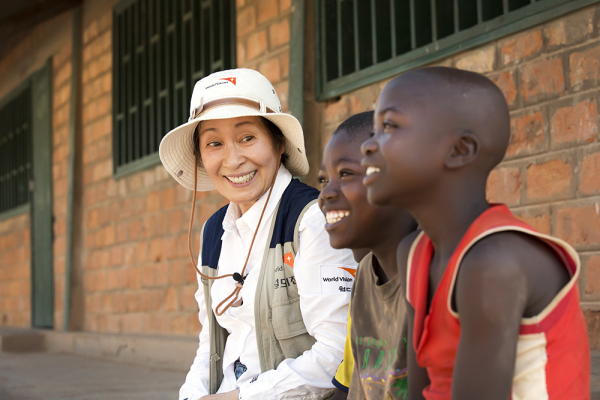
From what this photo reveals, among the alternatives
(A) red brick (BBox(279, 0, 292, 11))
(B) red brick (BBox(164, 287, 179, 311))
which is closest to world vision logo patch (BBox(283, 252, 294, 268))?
(A) red brick (BBox(279, 0, 292, 11))

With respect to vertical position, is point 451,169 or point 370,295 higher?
point 451,169

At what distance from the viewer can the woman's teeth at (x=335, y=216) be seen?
1.49 m

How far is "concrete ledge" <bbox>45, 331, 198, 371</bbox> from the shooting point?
5.23 metres

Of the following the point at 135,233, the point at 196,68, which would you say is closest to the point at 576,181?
the point at 196,68

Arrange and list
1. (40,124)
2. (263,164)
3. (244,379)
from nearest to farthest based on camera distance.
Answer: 1. (244,379)
2. (263,164)
3. (40,124)

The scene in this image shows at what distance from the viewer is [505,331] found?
1.00 m

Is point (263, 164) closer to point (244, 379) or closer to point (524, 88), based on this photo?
point (244, 379)

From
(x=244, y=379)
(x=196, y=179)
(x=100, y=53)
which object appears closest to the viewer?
(x=244, y=379)

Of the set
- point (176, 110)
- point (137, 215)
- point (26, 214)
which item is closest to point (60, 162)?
point (26, 214)

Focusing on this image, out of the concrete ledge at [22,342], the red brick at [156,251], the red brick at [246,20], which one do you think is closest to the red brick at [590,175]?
the red brick at [246,20]

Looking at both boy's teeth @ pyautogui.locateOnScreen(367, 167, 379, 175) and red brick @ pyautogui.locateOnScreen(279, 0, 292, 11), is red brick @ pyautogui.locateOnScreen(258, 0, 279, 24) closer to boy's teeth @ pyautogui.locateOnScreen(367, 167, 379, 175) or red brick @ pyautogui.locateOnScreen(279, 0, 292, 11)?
red brick @ pyautogui.locateOnScreen(279, 0, 292, 11)

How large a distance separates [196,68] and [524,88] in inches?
126

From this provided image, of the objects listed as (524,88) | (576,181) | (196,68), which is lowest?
(576,181)

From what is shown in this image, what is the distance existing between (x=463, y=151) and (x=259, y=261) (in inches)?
42.1
